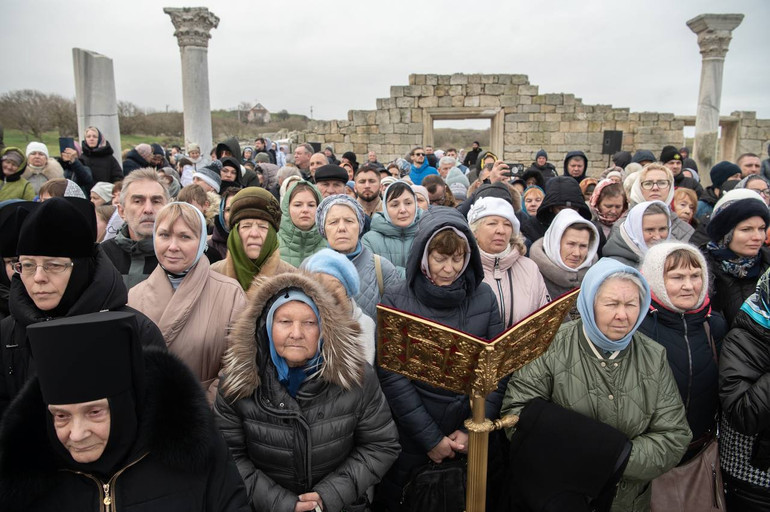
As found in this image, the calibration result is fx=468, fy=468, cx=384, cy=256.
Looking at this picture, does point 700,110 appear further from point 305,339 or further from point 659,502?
point 305,339

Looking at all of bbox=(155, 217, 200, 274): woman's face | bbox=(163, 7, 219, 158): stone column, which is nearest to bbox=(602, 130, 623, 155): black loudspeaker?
bbox=(163, 7, 219, 158): stone column

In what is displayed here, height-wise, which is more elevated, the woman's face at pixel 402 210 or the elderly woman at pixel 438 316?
the woman's face at pixel 402 210

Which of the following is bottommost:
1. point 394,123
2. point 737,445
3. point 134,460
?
point 737,445

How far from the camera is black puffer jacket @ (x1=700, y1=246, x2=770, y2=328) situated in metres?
3.01

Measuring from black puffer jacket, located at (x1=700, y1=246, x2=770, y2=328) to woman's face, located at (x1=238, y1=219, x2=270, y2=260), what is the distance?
9.67 feet

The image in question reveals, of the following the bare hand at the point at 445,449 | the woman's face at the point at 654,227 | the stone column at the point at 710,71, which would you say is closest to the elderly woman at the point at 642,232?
the woman's face at the point at 654,227

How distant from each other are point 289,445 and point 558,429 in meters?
1.22

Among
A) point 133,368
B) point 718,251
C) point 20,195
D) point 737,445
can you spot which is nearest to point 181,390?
point 133,368

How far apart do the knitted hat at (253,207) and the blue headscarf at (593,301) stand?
203 cm

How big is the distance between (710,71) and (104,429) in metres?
16.6

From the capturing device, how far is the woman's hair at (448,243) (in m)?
2.48

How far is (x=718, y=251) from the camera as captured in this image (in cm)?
321

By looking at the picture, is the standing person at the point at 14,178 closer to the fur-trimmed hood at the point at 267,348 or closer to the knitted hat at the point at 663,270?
the fur-trimmed hood at the point at 267,348

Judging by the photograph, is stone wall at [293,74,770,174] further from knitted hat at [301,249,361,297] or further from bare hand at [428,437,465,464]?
bare hand at [428,437,465,464]
